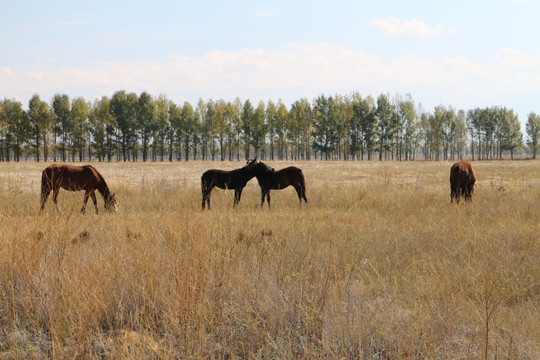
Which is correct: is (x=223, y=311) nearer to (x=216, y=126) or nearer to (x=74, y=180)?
(x=74, y=180)

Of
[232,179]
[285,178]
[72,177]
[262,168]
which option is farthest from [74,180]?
[285,178]

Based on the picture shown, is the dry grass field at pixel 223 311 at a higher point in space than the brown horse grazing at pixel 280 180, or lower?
lower

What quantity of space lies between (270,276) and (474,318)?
1868 mm

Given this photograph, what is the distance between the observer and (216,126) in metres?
81.2

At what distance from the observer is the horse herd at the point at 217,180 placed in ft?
35.3

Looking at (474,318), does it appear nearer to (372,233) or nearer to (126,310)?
(126,310)

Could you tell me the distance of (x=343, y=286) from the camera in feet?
11.9

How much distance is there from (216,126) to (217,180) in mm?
71469

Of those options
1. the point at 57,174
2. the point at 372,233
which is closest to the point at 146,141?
the point at 57,174

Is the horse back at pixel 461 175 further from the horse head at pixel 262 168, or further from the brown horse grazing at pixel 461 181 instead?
the horse head at pixel 262 168

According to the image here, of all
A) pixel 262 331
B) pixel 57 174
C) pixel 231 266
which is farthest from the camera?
pixel 57 174

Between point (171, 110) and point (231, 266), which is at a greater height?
point (171, 110)

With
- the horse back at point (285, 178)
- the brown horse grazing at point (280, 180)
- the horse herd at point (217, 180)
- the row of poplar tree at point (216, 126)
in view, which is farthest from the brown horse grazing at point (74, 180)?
the row of poplar tree at point (216, 126)

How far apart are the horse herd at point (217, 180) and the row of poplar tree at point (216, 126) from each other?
66.2 m
